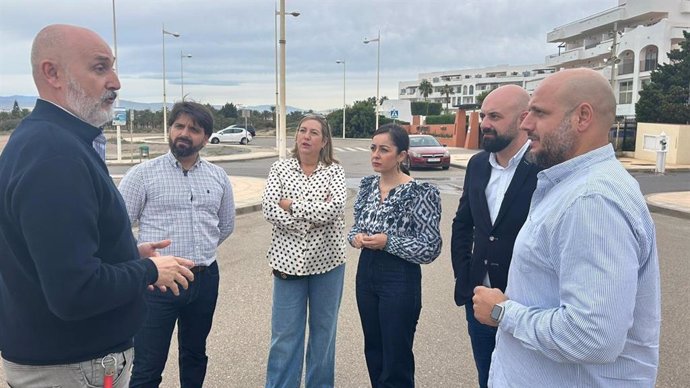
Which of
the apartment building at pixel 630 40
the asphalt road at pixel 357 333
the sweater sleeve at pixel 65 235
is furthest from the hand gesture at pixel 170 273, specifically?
the apartment building at pixel 630 40

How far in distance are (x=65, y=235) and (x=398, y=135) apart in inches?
92.8

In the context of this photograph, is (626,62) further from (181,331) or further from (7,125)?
(7,125)

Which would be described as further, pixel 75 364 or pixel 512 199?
pixel 512 199

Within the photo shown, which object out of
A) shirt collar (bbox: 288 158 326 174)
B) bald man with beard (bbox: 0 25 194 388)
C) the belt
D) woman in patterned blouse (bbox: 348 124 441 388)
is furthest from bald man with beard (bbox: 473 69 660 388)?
shirt collar (bbox: 288 158 326 174)

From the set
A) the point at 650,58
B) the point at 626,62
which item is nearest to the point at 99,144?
the point at 650,58

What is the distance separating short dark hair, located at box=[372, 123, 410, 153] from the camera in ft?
11.9

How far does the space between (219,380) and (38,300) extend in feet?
7.33

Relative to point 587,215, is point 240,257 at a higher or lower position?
lower

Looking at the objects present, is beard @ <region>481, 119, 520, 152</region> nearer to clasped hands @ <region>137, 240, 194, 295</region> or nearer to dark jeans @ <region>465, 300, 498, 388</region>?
dark jeans @ <region>465, 300, 498, 388</region>

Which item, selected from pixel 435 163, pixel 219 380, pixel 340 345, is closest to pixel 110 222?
pixel 219 380

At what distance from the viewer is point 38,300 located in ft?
6.24

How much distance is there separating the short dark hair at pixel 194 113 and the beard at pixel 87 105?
123 centimetres

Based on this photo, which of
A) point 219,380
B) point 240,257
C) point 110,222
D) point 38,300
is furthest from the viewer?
point 240,257

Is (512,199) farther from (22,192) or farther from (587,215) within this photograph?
(22,192)
